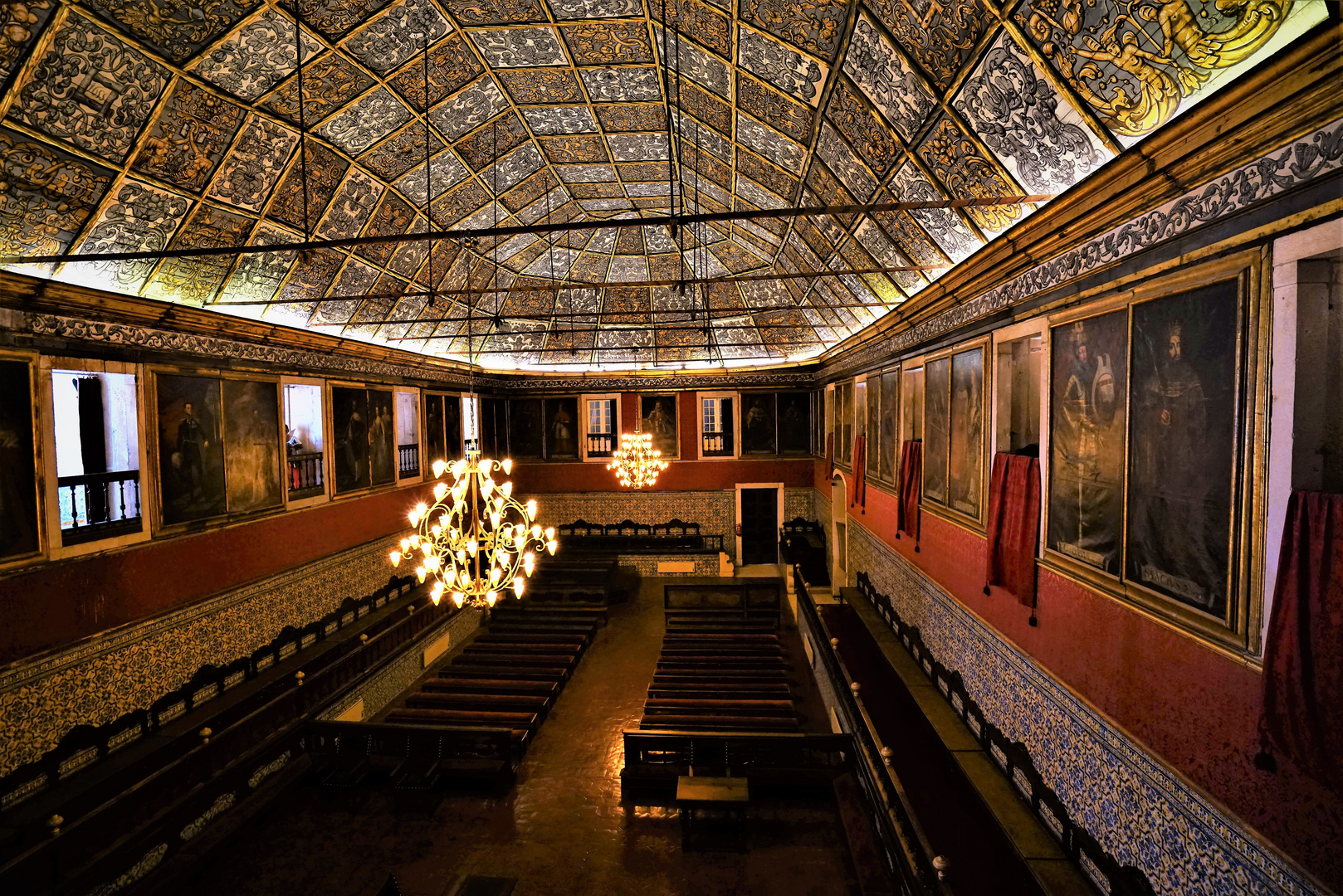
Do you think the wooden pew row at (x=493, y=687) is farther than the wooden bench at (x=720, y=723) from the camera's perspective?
Yes

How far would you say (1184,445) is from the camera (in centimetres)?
412

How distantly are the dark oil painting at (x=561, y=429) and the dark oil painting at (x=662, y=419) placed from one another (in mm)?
2647

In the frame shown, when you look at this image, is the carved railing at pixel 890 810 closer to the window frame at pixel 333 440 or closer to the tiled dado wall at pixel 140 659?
the tiled dado wall at pixel 140 659

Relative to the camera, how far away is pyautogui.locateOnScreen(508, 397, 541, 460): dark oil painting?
22031mm

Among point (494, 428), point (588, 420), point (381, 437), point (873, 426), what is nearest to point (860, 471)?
point (873, 426)

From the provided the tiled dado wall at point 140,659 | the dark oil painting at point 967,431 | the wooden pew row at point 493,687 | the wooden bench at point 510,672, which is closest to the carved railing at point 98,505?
the tiled dado wall at point 140,659

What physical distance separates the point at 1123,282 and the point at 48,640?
12716 millimetres

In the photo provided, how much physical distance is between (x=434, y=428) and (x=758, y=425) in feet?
37.6

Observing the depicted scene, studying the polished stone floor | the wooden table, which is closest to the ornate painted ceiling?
the wooden table

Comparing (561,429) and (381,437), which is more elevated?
(561,429)

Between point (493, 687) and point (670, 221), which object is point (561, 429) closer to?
point (493, 687)

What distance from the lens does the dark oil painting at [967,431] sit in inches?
306

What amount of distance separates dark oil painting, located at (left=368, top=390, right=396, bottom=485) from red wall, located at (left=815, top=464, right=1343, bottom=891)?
552 inches

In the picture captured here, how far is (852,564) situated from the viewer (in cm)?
1562
